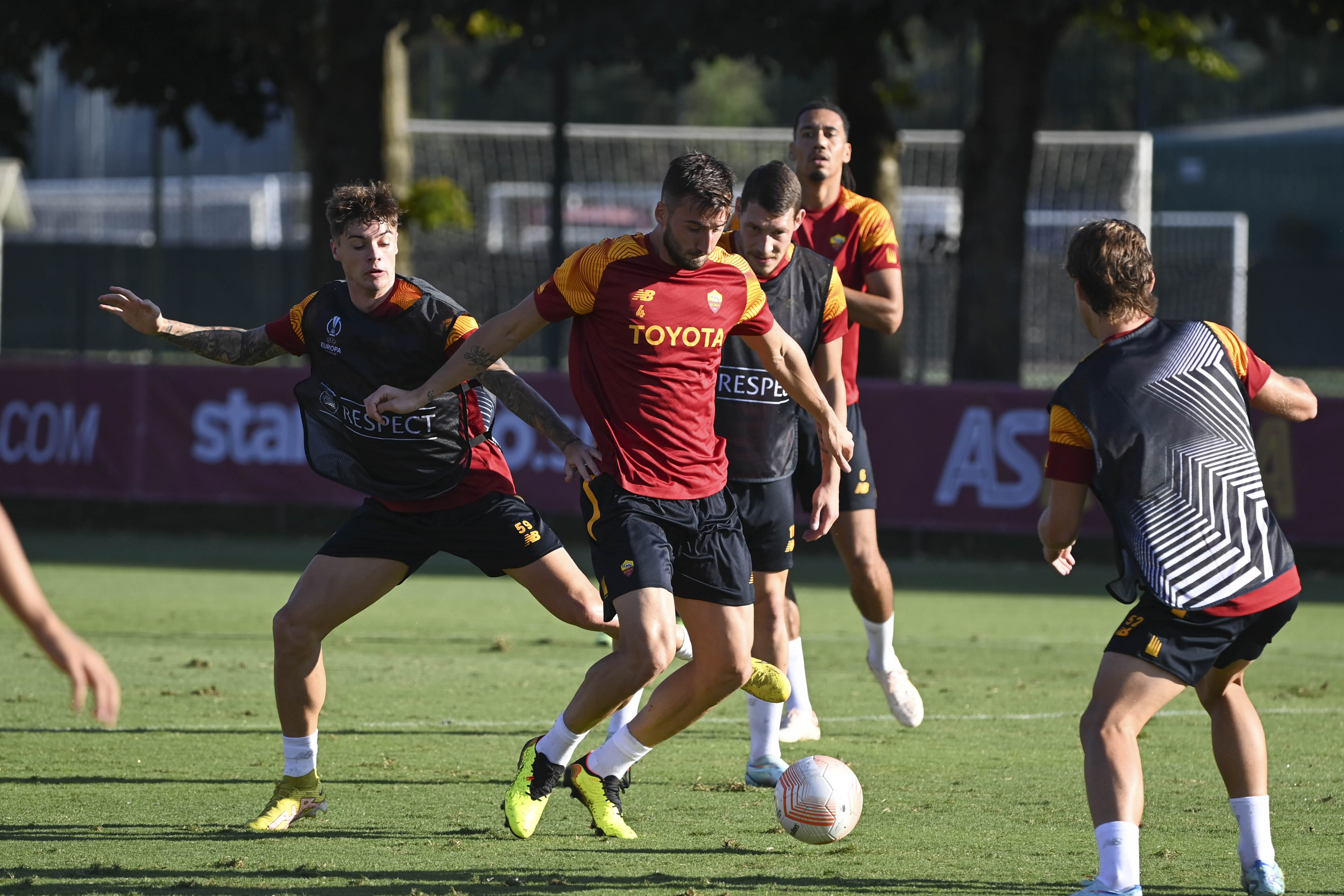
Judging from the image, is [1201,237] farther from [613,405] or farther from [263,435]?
[613,405]

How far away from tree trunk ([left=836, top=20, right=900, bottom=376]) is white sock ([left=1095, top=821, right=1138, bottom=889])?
1419 cm

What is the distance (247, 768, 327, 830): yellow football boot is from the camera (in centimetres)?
593

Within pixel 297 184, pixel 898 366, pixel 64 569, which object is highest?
pixel 297 184

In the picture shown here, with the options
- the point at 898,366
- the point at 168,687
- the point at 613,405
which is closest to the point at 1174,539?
the point at 613,405

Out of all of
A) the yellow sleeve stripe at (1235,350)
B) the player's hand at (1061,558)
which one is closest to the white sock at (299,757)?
the player's hand at (1061,558)

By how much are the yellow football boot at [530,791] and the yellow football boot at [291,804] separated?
2.33ft

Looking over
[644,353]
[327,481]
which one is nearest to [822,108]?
[644,353]

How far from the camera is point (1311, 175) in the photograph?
41.5 m

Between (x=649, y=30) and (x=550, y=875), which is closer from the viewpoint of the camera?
(x=550, y=875)

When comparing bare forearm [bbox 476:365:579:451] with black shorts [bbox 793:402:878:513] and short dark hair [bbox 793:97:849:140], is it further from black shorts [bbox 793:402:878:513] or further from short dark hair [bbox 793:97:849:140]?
short dark hair [bbox 793:97:849:140]

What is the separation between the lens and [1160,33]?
2197cm

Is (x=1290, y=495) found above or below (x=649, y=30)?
below

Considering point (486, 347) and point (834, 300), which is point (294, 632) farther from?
point (834, 300)

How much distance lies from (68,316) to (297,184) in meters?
15.6
